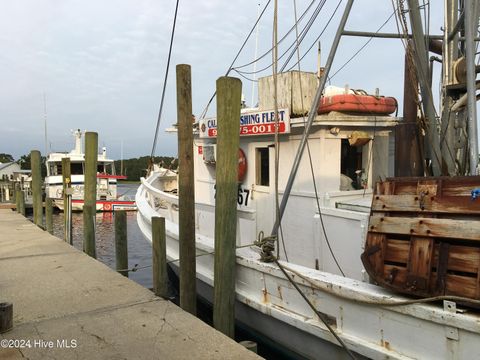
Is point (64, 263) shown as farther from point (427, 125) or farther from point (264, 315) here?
point (427, 125)

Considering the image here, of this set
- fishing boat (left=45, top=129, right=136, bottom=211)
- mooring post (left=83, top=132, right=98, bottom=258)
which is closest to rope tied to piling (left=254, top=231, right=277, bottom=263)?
mooring post (left=83, top=132, right=98, bottom=258)

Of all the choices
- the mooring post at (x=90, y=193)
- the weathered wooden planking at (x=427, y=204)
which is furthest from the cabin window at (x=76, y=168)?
the weathered wooden planking at (x=427, y=204)

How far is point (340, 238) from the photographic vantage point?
5.71 metres

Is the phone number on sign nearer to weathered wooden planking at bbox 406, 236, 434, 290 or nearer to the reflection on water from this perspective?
weathered wooden planking at bbox 406, 236, 434, 290

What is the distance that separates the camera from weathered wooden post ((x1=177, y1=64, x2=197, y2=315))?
5.29 meters

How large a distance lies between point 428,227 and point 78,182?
27.9 metres

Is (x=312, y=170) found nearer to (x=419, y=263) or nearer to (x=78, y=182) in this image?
(x=419, y=263)

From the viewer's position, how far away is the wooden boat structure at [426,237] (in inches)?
130

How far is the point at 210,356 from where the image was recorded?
3621 mm

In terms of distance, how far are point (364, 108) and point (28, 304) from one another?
16.2 feet

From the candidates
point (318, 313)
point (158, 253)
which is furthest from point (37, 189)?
point (318, 313)

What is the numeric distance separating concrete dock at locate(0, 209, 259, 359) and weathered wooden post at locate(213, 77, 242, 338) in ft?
1.87

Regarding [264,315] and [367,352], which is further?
[264,315]

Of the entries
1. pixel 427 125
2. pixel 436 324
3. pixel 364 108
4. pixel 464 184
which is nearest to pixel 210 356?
pixel 436 324
